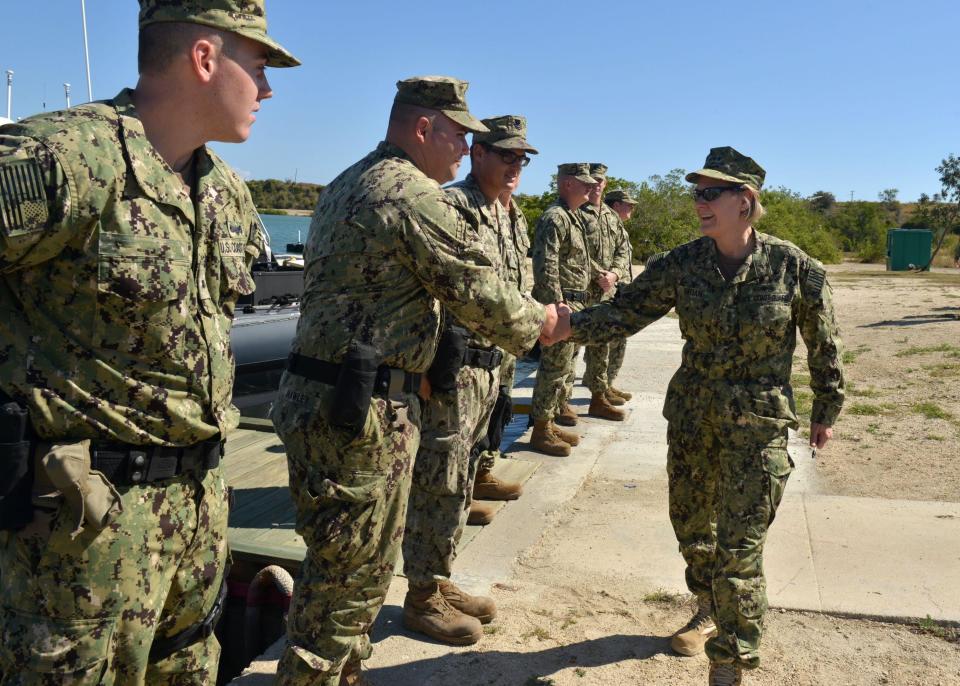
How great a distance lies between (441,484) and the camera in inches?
149

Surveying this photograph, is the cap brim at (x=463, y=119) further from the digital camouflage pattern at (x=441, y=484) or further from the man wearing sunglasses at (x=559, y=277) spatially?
the man wearing sunglasses at (x=559, y=277)

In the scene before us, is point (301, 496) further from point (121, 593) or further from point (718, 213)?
point (718, 213)

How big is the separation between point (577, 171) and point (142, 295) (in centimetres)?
582

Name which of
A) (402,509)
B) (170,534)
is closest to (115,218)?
(170,534)

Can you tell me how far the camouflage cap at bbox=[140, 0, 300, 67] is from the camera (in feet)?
6.52

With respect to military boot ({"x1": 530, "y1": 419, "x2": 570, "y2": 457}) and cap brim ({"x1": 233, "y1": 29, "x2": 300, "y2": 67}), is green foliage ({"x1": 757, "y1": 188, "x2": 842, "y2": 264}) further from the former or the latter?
cap brim ({"x1": 233, "y1": 29, "x2": 300, "y2": 67})

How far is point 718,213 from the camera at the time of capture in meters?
3.49

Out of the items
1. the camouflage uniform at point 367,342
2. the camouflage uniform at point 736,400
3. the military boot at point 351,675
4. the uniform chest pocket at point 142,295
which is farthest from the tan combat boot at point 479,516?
the uniform chest pocket at point 142,295

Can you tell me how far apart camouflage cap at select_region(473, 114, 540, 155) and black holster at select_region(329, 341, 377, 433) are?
208cm

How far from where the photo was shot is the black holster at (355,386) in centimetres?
274

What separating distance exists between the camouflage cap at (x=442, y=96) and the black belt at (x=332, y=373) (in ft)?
2.93

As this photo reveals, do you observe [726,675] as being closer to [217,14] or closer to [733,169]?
[733,169]

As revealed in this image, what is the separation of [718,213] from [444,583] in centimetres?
187

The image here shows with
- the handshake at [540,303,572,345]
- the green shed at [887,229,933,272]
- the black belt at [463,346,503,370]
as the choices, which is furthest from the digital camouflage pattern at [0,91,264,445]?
the green shed at [887,229,933,272]
